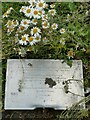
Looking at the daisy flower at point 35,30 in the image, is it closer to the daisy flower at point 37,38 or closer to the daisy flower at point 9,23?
the daisy flower at point 37,38

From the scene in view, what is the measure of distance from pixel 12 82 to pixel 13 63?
0.10 metres

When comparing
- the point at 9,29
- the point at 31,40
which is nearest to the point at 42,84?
the point at 31,40

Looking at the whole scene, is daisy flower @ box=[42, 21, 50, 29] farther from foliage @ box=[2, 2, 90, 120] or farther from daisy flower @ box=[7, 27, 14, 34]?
daisy flower @ box=[7, 27, 14, 34]

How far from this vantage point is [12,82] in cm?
152

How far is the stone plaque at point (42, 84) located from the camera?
4.82ft

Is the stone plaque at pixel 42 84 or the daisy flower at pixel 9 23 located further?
the daisy flower at pixel 9 23

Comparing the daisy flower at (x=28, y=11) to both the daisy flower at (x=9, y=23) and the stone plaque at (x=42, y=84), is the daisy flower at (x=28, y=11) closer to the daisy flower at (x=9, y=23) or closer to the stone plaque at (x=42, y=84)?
the daisy flower at (x=9, y=23)

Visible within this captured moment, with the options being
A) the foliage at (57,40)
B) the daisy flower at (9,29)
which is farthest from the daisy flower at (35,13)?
the daisy flower at (9,29)

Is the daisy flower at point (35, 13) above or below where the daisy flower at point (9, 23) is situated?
above

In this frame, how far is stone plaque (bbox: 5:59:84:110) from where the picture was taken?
4.82 ft

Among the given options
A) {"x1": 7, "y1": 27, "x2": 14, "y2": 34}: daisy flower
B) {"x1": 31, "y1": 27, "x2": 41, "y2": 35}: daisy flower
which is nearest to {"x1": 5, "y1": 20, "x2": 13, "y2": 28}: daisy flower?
{"x1": 7, "y1": 27, "x2": 14, "y2": 34}: daisy flower

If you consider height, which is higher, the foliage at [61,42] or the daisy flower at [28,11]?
the daisy flower at [28,11]

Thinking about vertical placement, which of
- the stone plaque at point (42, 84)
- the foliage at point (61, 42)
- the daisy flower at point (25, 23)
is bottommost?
the stone plaque at point (42, 84)

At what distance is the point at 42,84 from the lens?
4.93 feet
